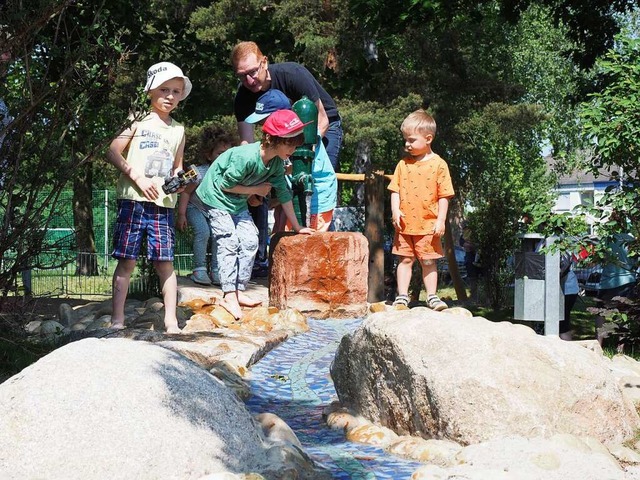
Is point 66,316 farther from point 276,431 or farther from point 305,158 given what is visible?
point 276,431

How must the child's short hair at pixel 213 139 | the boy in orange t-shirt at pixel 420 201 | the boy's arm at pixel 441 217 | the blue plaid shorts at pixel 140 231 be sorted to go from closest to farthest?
the blue plaid shorts at pixel 140 231 → the boy's arm at pixel 441 217 → the boy in orange t-shirt at pixel 420 201 → the child's short hair at pixel 213 139

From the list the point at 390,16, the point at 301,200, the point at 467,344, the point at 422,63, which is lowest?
the point at 467,344

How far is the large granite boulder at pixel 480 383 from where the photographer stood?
3990mm

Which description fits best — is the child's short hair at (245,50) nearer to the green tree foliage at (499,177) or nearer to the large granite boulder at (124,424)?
the green tree foliage at (499,177)

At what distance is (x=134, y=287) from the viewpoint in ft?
36.7

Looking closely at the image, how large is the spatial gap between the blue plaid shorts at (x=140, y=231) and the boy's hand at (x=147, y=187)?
12cm

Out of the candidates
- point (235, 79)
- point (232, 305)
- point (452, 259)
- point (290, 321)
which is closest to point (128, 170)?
point (232, 305)

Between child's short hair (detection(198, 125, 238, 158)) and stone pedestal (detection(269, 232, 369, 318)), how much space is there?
1660mm

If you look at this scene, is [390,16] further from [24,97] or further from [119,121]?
[24,97]

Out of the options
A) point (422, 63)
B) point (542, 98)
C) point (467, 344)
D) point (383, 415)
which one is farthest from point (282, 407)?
point (542, 98)

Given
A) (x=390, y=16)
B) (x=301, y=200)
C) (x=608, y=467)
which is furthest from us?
(x=390, y=16)

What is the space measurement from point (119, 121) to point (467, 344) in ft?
7.77


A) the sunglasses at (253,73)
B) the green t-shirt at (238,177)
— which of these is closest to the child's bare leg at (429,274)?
the green t-shirt at (238,177)

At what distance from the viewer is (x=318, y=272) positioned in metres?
7.65
